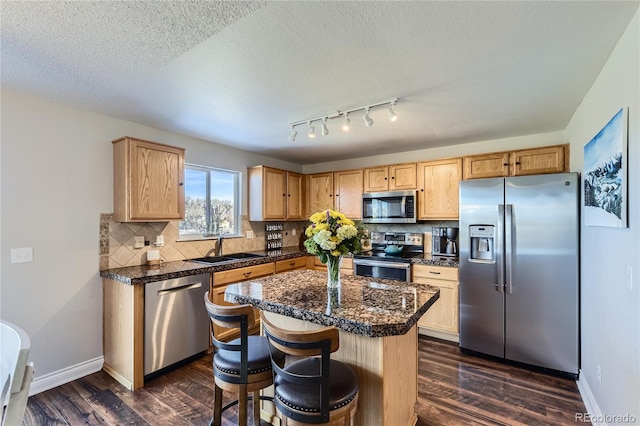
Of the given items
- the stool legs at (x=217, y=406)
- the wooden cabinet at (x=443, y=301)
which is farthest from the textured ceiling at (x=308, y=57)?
the stool legs at (x=217, y=406)

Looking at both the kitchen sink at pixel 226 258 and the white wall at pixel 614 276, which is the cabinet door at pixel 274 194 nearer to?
the kitchen sink at pixel 226 258

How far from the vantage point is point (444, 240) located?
12.8ft

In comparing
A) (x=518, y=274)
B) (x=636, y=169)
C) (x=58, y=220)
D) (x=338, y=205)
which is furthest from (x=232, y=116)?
(x=518, y=274)

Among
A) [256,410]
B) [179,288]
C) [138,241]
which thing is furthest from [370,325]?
[138,241]

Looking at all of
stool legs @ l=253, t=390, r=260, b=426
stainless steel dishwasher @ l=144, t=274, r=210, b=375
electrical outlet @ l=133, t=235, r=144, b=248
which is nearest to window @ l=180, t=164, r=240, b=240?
electrical outlet @ l=133, t=235, r=144, b=248

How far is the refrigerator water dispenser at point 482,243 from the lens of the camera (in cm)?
309

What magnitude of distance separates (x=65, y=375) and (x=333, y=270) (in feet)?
8.39

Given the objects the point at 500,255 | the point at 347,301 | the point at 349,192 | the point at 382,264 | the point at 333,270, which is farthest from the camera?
the point at 349,192

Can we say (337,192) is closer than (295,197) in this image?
Yes

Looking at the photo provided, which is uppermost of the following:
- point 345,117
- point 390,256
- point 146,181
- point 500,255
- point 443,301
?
point 345,117

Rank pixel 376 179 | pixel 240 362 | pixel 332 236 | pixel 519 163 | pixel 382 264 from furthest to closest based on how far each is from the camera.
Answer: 1. pixel 376 179
2. pixel 382 264
3. pixel 519 163
4. pixel 332 236
5. pixel 240 362

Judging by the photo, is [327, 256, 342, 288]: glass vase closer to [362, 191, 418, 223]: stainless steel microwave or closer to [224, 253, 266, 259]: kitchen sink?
[224, 253, 266, 259]: kitchen sink

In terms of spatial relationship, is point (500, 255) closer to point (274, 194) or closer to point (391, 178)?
point (391, 178)

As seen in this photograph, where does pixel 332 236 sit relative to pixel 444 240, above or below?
above
